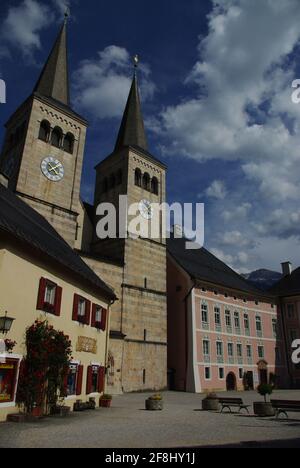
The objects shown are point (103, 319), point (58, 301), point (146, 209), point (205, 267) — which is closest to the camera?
point (58, 301)

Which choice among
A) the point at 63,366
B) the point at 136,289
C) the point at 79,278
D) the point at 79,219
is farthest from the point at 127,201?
the point at 63,366

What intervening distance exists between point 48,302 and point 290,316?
126 feet

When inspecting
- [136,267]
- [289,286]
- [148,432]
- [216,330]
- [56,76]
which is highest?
[56,76]

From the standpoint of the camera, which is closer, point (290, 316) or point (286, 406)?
point (286, 406)

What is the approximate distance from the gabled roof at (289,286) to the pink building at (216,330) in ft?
8.40

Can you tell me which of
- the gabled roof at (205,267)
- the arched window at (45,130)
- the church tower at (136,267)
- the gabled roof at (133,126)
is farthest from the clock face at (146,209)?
the arched window at (45,130)

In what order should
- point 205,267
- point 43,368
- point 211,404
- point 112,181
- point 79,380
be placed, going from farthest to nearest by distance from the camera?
point 205,267 → point 112,181 → point 211,404 → point 79,380 → point 43,368

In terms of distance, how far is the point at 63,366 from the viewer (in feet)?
50.7

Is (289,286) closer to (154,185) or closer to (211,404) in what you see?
(154,185)

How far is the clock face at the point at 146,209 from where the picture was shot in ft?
124

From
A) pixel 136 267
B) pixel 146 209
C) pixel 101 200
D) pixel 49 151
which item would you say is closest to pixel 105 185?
pixel 101 200

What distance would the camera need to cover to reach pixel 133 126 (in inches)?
1690

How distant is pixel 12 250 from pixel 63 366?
5.38 meters
